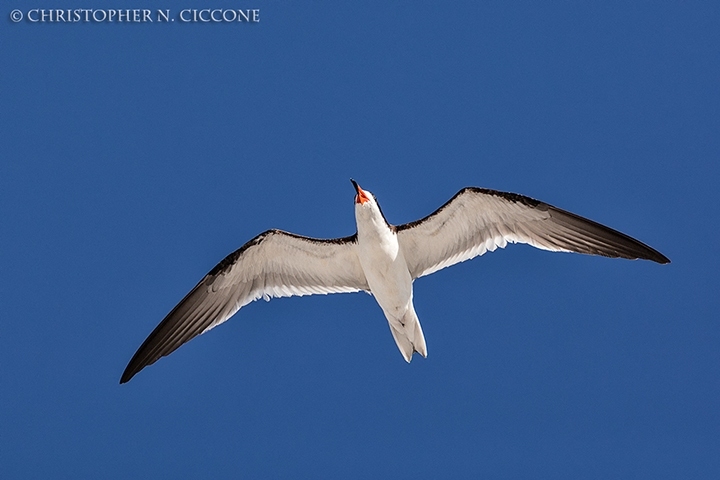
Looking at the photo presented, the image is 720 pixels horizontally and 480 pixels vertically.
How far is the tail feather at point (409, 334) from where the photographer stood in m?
14.3

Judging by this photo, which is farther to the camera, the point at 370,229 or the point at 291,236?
the point at 291,236

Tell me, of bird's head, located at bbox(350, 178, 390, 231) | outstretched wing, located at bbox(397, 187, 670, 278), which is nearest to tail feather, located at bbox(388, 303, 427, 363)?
outstretched wing, located at bbox(397, 187, 670, 278)

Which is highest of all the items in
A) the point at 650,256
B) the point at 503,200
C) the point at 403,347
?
the point at 503,200

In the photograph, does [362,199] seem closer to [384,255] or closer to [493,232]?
A: [384,255]

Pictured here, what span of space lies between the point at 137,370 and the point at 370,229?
4657mm

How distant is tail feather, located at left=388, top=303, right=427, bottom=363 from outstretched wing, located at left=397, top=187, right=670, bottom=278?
2.87 ft

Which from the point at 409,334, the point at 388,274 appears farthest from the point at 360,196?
the point at 409,334

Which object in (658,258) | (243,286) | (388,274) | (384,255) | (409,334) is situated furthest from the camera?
(243,286)

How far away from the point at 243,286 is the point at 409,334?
9.57 ft

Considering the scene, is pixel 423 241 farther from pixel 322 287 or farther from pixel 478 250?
pixel 322 287

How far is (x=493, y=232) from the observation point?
14633 millimetres

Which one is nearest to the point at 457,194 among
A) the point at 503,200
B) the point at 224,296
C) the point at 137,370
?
the point at 503,200

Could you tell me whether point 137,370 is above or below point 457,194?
below

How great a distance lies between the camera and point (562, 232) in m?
14.4
